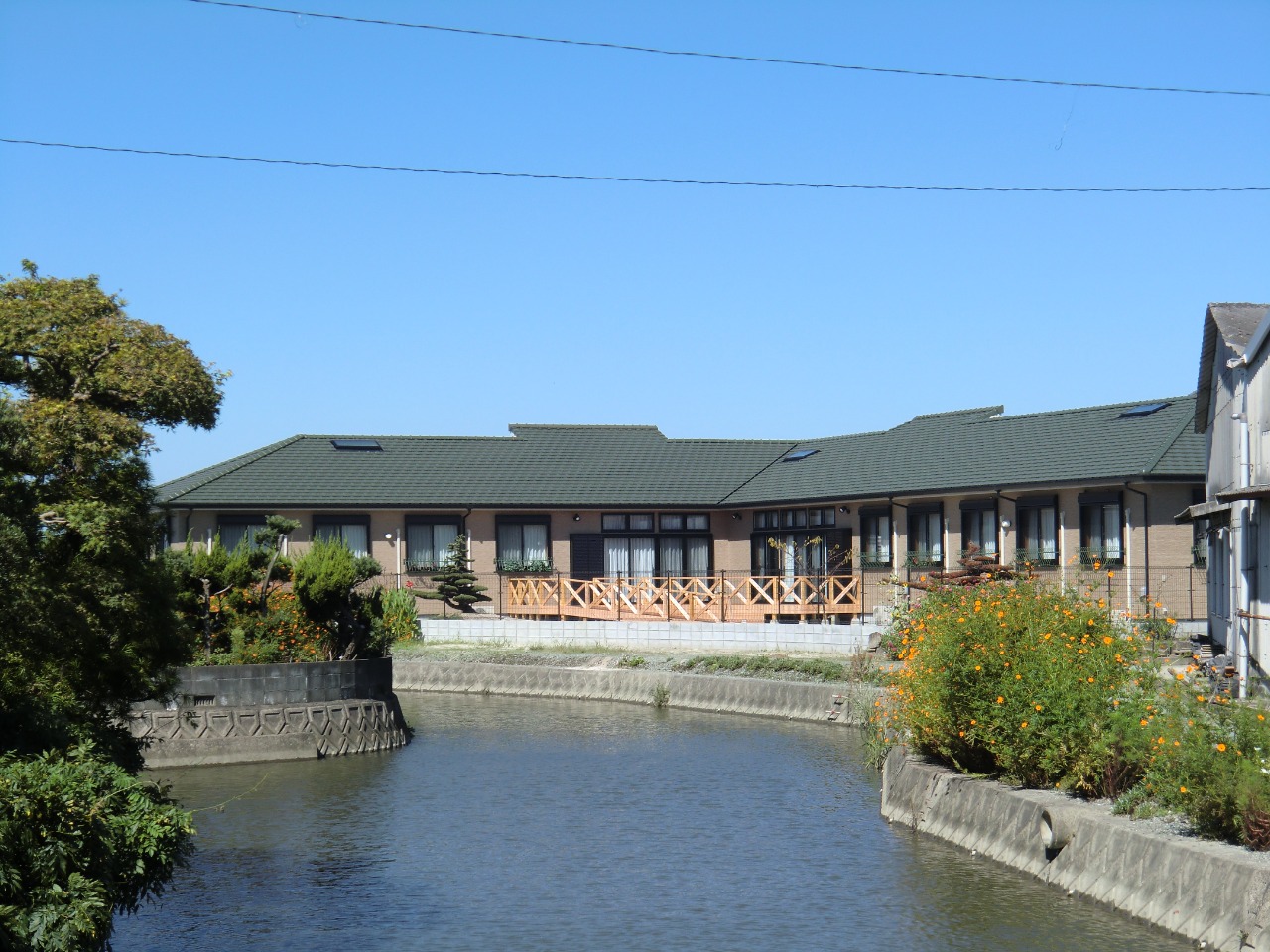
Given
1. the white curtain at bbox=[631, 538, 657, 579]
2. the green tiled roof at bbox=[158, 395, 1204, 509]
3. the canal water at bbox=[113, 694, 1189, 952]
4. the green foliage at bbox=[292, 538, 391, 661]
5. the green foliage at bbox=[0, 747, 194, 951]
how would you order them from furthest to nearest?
1. the white curtain at bbox=[631, 538, 657, 579]
2. the green tiled roof at bbox=[158, 395, 1204, 509]
3. the green foliage at bbox=[292, 538, 391, 661]
4. the canal water at bbox=[113, 694, 1189, 952]
5. the green foliage at bbox=[0, 747, 194, 951]

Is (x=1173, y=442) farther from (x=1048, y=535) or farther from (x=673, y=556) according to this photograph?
(x=673, y=556)

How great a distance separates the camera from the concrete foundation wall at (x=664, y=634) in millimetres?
33219

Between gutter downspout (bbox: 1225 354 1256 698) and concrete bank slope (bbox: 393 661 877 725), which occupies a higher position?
gutter downspout (bbox: 1225 354 1256 698)

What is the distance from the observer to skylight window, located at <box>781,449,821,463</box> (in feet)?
163

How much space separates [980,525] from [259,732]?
21221 millimetres

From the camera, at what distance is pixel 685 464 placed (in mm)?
51812

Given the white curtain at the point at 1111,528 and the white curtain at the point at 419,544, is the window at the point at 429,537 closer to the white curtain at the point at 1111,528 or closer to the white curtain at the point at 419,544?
the white curtain at the point at 419,544

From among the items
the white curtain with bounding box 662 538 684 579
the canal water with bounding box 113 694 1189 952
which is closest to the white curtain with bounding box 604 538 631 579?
the white curtain with bounding box 662 538 684 579

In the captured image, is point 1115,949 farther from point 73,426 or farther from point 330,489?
point 330,489

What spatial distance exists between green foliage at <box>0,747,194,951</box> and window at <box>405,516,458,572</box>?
123ft

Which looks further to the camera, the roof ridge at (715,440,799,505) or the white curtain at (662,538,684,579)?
the roof ridge at (715,440,799,505)

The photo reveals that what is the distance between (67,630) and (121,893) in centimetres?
297

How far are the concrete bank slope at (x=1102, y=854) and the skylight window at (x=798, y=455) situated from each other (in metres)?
32.5

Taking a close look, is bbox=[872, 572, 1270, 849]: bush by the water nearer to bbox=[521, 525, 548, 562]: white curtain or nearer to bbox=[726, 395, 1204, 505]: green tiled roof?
bbox=[726, 395, 1204, 505]: green tiled roof
